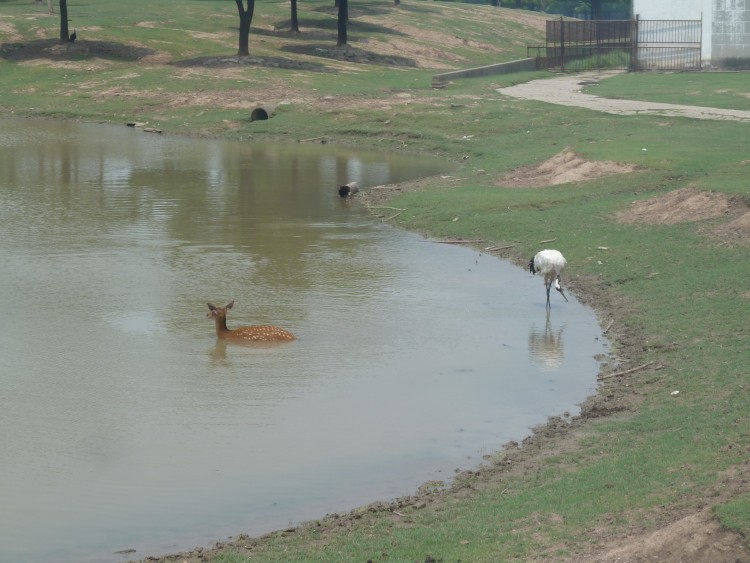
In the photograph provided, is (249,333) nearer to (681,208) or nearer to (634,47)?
(681,208)

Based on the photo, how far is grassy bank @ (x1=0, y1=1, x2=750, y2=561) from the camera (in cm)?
1116

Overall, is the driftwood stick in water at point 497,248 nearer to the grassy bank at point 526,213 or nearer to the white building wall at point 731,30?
the grassy bank at point 526,213

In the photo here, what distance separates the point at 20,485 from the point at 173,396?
3241 mm

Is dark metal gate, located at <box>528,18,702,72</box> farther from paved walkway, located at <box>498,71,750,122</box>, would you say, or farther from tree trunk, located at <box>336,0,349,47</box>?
tree trunk, located at <box>336,0,349,47</box>

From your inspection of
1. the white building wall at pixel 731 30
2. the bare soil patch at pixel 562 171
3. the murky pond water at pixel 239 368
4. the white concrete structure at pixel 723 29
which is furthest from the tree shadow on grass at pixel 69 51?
the bare soil patch at pixel 562 171

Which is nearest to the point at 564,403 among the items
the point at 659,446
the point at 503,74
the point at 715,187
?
the point at 659,446

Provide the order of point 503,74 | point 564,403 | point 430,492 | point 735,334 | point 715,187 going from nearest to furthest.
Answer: point 430,492 → point 564,403 → point 735,334 → point 715,187 → point 503,74

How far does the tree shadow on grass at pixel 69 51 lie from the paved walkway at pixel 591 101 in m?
19.6

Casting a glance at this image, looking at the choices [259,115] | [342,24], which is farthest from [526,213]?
[342,24]

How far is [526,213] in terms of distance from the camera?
27875 mm

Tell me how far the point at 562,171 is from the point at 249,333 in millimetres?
16110

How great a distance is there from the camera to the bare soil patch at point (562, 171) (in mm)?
31281

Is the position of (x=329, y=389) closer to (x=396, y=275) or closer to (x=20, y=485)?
(x=20, y=485)

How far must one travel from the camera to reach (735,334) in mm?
17312
